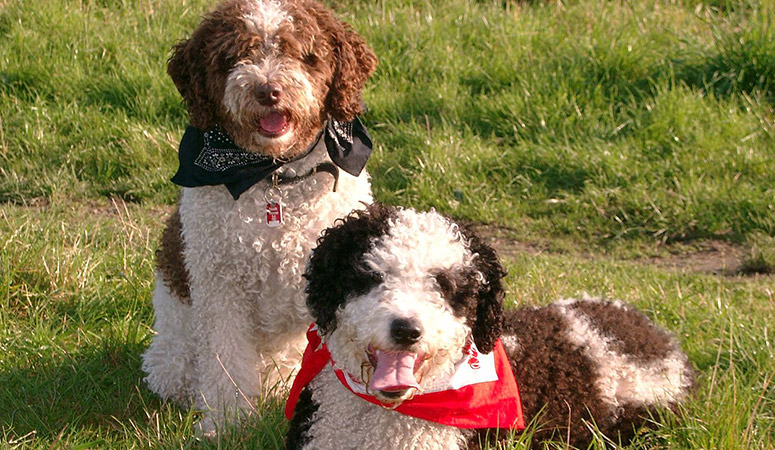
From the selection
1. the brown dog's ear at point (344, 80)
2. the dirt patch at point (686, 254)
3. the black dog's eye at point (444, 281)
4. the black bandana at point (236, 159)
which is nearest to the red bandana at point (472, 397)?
the black dog's eye at point (444, 281)

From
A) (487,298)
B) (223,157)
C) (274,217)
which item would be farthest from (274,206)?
(487,298)

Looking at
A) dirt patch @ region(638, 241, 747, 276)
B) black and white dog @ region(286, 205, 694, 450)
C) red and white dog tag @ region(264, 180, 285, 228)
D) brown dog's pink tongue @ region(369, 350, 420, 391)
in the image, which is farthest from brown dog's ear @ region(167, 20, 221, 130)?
dirt patch @ region(638, 241, 747, 276)

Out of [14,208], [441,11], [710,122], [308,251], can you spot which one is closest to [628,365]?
[308,251]

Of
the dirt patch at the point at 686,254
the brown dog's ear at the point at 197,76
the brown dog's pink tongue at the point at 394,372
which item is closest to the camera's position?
the brown dog's pink tongue at the point at 394,372

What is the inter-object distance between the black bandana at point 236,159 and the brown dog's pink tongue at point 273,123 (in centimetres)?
16

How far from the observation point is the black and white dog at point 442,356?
3.08m

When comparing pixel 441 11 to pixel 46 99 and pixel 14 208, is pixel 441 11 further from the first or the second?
pixel 14 208

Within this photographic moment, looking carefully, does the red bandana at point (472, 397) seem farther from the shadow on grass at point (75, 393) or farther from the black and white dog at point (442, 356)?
the shadow on grass at point (75, 393)

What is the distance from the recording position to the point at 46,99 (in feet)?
23.8

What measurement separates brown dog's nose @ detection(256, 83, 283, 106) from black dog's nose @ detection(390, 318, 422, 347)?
3.67 feet

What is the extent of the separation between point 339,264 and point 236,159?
858 mm

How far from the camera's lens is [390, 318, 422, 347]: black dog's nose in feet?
9.57

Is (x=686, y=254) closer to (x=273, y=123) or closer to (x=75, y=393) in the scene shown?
(x=273, y=123)

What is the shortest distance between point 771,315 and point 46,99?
5141 millimetres
